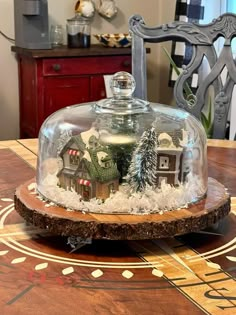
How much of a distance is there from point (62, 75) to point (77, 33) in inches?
13.3

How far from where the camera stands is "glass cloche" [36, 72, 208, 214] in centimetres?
100

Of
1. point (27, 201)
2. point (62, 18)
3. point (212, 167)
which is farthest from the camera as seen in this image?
point (62, 18)

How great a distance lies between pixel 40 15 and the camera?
10.7 feet

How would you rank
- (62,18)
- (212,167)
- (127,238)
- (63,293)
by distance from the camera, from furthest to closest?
(62,18) → (212,167) → (127,238) → (63,293)

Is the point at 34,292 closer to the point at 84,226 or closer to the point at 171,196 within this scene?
the point at 84,226

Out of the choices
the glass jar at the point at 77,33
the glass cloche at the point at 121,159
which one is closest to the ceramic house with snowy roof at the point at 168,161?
the glass cloche at the point at 121,159

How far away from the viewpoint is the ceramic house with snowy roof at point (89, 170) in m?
1.00

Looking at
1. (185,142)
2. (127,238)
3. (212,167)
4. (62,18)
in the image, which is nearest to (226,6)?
(62,18)

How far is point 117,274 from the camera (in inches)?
35.4

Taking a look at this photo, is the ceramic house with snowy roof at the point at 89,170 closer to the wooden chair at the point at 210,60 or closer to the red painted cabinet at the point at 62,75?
the wooden chair at the point at 210,60

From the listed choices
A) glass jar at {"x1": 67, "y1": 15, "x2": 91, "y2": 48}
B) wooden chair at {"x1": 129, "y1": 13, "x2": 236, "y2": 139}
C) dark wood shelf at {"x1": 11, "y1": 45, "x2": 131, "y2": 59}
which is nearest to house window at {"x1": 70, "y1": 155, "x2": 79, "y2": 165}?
wooden chair at {"x1": 129, "y1": 13, "x2": 236, "y2": 139}

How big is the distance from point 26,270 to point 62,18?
2.87 metres

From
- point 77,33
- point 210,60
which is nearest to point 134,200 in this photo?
point 210,60

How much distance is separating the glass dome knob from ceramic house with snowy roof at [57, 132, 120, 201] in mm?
130
